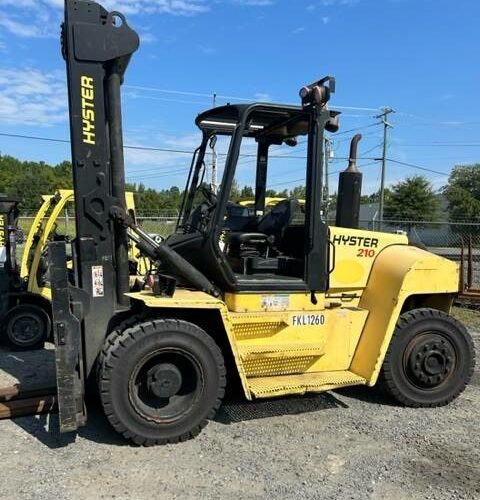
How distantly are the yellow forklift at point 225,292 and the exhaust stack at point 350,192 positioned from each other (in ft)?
0.05

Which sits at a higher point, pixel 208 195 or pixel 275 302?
pixel 208 195

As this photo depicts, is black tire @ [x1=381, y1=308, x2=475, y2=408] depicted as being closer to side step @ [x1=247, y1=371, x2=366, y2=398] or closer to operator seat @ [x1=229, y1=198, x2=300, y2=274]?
side step @ [x1=247, y1=371, x2=366, y2=398]

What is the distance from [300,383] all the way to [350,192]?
6.50 ft

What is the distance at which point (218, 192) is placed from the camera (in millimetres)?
4957

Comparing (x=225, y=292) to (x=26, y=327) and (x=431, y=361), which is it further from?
(x=26, y=327)

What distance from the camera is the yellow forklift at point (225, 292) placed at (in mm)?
4492

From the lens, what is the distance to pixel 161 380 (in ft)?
14.9

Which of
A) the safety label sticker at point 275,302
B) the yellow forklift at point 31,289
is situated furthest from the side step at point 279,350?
the yellow forklift at point 31,289

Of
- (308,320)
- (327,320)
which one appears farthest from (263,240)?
(327,320)

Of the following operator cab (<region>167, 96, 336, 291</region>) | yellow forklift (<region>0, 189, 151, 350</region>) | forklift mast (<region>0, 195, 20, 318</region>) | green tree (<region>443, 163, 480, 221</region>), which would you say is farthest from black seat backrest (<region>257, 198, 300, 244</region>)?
green tree (<region>443, 163, 480, 221</region>)

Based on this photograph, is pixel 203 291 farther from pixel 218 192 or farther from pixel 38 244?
pixel 38 244

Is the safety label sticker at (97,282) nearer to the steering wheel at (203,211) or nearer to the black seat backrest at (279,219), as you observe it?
the steering wheel at (203,211)

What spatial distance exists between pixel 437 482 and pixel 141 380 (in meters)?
2.38

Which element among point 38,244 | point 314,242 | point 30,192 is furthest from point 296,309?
point 30,192
